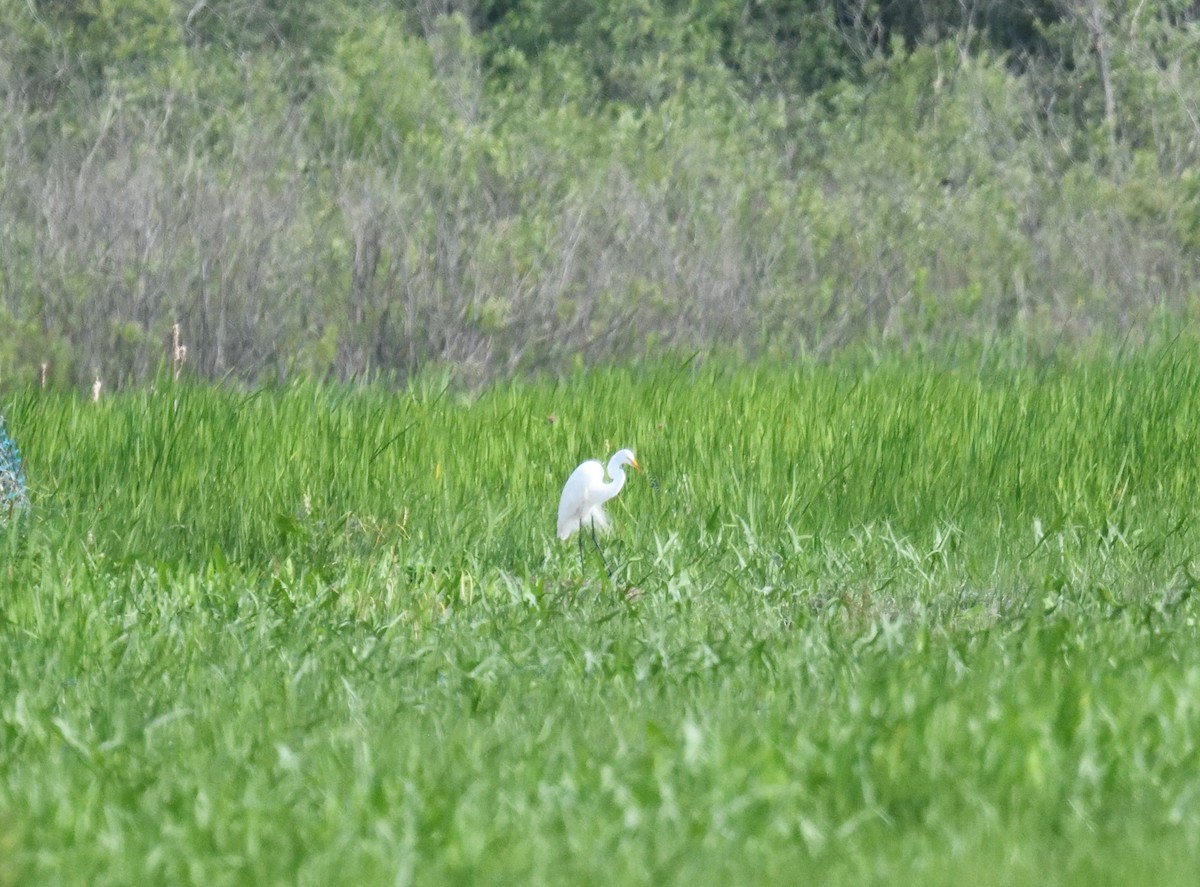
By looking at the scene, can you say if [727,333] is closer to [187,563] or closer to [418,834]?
[187,563]

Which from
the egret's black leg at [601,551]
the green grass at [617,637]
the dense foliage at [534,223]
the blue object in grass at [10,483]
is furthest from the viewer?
the dense foliage at [534,223]

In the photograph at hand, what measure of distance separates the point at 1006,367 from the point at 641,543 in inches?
140

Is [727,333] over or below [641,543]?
below

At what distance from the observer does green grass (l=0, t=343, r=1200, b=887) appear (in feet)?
9.32

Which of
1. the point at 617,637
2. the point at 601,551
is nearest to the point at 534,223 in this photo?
the point at 601,551

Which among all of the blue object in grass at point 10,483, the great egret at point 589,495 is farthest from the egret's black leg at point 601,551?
the blue object in grass at point 10,483

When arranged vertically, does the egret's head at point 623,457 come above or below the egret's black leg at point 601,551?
above

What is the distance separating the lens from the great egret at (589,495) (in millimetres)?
5262

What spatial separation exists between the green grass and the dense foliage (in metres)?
1.65

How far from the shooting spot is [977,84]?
13305mm

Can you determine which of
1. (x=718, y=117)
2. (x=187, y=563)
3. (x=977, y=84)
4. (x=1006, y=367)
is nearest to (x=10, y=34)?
(x=718, y=117)

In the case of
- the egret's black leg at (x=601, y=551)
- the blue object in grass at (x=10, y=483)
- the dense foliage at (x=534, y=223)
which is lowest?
the dense foliage at (x=534, y=223)

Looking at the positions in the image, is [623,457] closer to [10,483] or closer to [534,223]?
[10,483]

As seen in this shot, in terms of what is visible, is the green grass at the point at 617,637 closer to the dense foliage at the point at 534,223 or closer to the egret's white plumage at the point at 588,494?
the egret's white plumage at the point at 588,494
